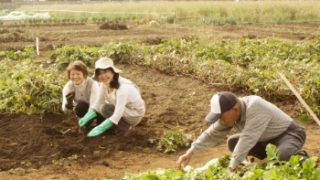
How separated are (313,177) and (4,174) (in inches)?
118

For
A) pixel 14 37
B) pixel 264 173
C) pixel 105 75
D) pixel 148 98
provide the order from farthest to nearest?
pixel 14 37, pixel 148 98, pixel 105 75, pixel 264 173

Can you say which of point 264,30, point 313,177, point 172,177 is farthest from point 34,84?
point 264,30

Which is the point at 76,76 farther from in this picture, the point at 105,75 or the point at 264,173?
the point at 264,173

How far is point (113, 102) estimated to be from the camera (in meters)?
6.25

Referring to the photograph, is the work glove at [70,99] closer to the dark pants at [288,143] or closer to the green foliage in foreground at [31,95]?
the green foliage in foreground at [31,95]

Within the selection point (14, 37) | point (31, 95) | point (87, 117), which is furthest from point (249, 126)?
point (14, 37)

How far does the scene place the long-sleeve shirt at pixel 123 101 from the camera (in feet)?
19.6

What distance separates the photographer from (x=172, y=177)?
3865 millimetres

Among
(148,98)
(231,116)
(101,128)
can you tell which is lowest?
(148,98)

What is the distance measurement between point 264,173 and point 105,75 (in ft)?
8.54

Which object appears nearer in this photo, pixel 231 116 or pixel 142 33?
pixel 231 116

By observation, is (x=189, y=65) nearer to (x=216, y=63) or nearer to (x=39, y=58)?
(x=216, y=63)

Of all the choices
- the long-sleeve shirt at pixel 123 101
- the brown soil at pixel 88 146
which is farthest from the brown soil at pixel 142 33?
the long-sleeve shirt at pixel 123 101

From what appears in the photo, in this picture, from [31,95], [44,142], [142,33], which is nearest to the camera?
[44,142]
